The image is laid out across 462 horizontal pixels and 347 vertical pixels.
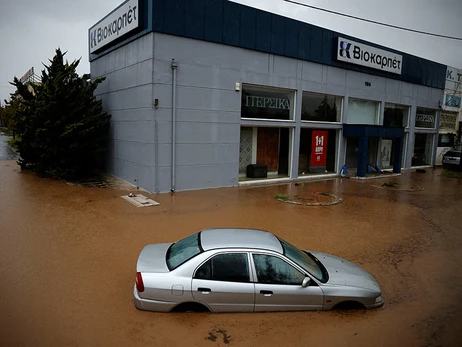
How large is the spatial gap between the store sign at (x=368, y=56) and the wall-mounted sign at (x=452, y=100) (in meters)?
8.66

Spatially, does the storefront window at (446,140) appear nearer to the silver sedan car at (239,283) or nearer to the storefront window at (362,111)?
the storefront window at (362,111)

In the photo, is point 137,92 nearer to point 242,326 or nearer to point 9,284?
point 9,284

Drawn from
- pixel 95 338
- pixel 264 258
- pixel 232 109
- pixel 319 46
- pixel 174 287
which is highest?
pixel 319 46

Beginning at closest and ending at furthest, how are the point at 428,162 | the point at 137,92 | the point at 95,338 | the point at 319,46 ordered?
the point at 95,338, the point at 137,92, the point at 319,46, the point at 428,162

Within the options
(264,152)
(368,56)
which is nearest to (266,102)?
(264,152)

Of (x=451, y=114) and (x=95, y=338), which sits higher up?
(x=451, y=114)

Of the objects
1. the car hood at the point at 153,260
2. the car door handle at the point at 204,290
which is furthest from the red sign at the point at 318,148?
the car door handle at the point at 204,290

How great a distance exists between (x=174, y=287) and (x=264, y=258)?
4.52ft

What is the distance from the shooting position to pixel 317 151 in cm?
2019

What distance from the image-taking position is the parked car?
2677 centimetres

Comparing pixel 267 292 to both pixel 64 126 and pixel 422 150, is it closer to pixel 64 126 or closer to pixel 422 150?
pixel 64 126

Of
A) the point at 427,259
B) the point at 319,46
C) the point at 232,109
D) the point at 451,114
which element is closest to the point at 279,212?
the point at 427,259

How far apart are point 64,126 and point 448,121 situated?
3001 cm

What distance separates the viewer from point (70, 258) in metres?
7.24
